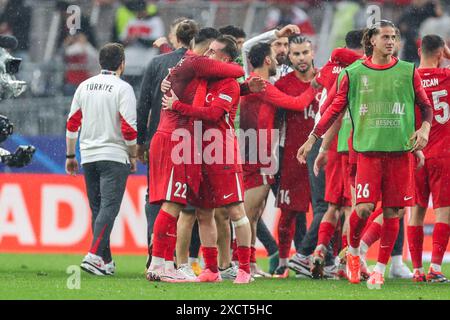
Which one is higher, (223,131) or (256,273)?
(223,131)

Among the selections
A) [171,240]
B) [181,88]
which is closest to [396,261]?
[171,240]

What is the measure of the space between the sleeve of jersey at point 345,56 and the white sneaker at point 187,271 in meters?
2.26

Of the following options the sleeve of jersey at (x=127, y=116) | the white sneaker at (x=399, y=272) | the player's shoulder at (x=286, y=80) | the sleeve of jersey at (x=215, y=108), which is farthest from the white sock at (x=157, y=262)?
the white sneaker at (x=399, y=272)

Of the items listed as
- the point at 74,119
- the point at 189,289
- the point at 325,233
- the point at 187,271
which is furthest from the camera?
the point at 74,119

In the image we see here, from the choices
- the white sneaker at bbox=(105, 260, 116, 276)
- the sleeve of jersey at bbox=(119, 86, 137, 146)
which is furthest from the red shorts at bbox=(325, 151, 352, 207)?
the white sneaker at bbox=(105, 260, 116, 276)

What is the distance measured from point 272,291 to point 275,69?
2.90 metres

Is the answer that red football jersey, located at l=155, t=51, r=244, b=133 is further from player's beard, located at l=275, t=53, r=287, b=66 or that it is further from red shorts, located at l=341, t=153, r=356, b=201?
player's beard, located at l=275, t=53, r=287, b=66

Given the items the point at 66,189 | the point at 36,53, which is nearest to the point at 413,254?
the point at 66,189

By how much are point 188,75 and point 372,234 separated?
2.02 meters

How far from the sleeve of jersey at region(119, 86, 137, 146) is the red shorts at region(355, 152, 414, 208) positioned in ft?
7.63

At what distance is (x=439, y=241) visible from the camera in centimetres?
1076

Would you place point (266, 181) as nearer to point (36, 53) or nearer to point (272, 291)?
point (272, 291)

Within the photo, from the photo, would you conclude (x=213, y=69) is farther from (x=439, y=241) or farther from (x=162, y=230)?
(x=439, y=241)

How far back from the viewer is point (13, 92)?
10.8 metres
